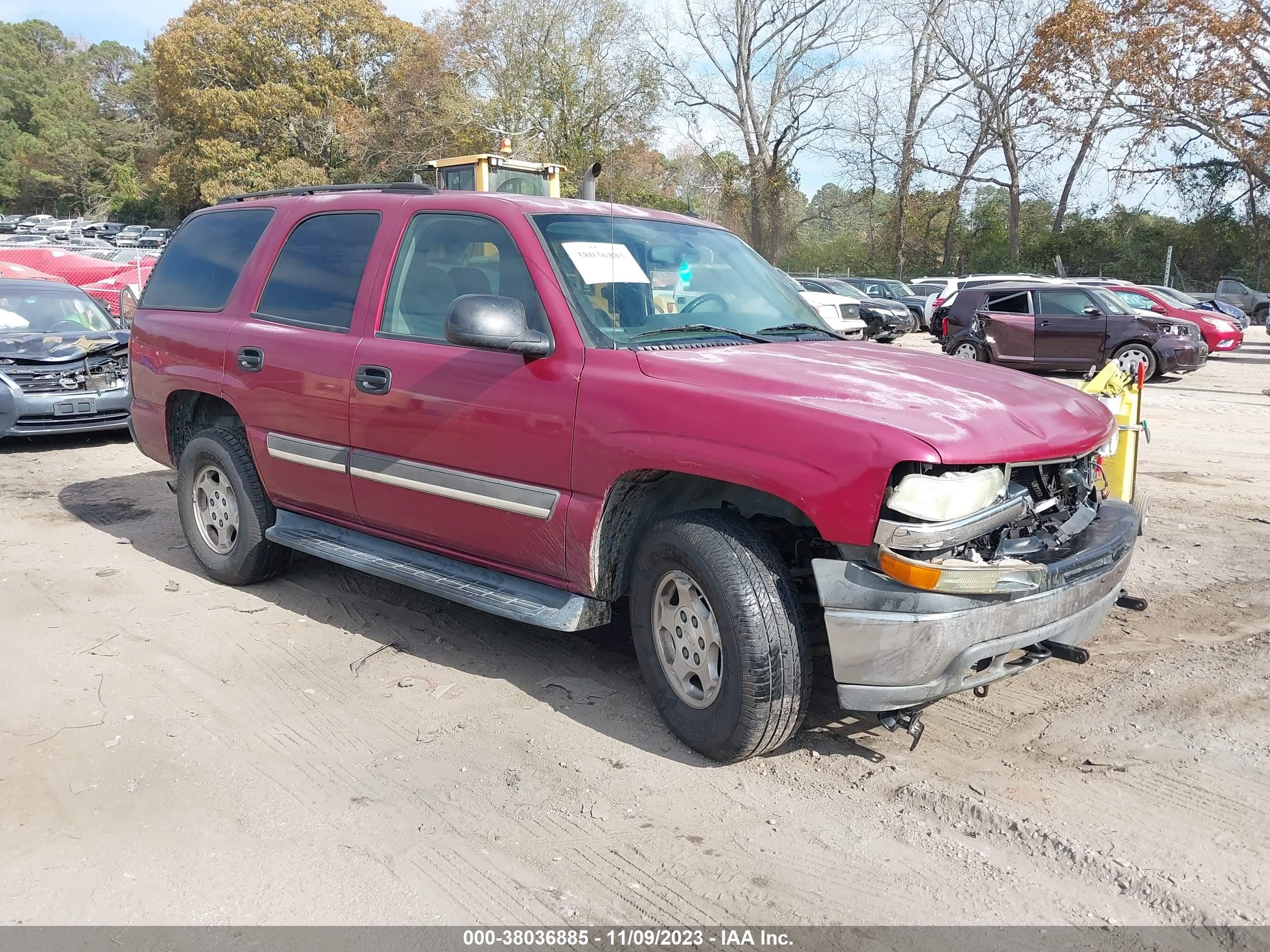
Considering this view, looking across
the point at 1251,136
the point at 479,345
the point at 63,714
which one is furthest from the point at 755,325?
the point at 1251,136

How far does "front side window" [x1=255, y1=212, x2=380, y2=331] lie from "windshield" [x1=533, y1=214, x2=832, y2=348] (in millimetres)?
1048

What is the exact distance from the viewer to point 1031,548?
3.38 m

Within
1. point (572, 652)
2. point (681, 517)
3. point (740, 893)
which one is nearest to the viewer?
point (740, 893)

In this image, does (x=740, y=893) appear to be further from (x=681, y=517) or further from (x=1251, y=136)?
(x=1251, y=136)

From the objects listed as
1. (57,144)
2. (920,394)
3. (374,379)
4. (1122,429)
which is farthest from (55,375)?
(57,144)

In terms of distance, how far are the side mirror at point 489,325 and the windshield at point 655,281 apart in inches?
9.7

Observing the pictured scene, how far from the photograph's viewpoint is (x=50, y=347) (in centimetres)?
936

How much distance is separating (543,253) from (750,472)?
4.45 feet

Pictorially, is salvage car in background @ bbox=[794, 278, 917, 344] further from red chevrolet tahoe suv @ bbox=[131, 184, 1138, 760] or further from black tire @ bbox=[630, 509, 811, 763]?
black tire @ bbox=[630, 509, 811, 763]

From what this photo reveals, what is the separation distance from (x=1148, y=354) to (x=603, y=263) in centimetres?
1353

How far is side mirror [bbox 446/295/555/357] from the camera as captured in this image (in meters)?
3.59

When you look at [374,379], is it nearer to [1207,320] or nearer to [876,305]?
[1207,320]

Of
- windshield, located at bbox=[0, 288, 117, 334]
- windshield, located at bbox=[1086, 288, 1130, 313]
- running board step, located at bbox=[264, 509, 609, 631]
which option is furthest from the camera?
windshield, located at bbox=[1086, 288, 1130, 313]

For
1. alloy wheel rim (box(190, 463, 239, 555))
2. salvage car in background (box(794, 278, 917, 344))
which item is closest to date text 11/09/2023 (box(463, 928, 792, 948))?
alloy wheel rim (box(190, 463, 239, 555))
